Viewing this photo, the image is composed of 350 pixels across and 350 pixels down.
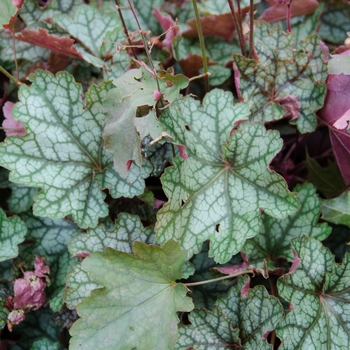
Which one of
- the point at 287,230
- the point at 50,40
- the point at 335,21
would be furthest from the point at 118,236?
the point at 335,21

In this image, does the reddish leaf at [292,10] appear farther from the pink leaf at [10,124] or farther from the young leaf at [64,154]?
the pink leaf at [10,124]

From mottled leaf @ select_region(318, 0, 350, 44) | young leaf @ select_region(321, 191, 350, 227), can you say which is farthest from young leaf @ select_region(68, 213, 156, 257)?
mottled leaf @ select_region(318, 0, 350, 44)

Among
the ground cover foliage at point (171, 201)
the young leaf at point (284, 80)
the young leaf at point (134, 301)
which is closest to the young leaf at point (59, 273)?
the ground cover foliage at point (171, 201)

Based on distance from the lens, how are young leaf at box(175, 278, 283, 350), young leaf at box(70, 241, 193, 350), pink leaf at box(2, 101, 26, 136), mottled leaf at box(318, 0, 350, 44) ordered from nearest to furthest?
young leaf at box(70, 241, 193, 350), young leaf at box(175, 278, 283, 350), pink leaf at box(2, 101, 26, 136), mottled leaf at box(318, 0, 350, 44)

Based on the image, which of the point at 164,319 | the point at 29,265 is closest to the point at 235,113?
the point at 164,319

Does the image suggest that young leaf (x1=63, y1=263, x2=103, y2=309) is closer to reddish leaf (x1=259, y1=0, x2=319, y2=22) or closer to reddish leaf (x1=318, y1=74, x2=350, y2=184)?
reddish leaf (x1=318, y1=74, x2=350, y2=184)

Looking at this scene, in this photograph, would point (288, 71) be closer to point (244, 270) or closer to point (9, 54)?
point (244, 270)
